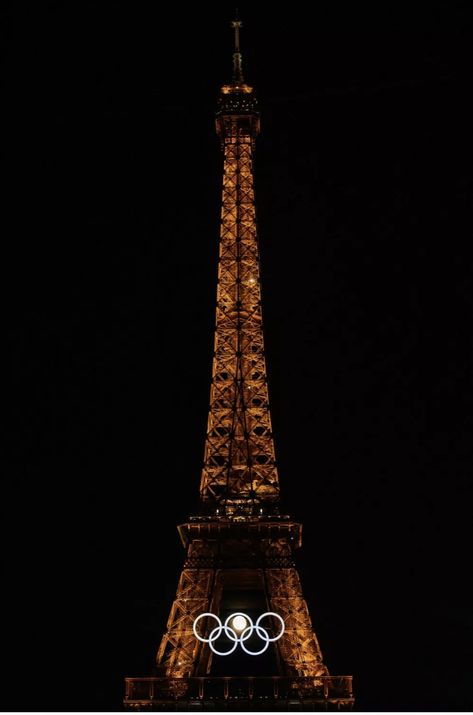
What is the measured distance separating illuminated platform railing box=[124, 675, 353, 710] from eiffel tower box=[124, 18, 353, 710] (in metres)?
0.04

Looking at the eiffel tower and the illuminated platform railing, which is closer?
the illuminated platform railing

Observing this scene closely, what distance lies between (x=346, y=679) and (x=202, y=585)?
739cm

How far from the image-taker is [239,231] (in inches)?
2165

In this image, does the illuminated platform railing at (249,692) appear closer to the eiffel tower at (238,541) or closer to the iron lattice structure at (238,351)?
the eiffel tower at (238,541)

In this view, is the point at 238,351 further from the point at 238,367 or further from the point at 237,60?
the point at 237,60

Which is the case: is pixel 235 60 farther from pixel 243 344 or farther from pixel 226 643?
pixel 226 643

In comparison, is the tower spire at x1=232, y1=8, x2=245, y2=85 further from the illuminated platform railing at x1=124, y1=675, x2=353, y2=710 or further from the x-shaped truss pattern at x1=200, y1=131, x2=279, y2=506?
the illuminated platform railing at x1=124, y1=675, x2=353, y2=710

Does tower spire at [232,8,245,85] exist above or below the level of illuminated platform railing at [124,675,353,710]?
above

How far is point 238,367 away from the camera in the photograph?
5131 centimetres

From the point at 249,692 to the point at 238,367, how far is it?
1552 centimetres

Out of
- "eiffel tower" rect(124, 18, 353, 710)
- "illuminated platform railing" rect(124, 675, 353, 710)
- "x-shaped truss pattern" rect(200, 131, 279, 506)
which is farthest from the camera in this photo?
"x-shaped truss pattern" rect(200, 131, 279, 506)

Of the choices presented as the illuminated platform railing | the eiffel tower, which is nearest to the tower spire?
the eiffel tower

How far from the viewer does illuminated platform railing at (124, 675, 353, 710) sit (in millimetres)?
42500

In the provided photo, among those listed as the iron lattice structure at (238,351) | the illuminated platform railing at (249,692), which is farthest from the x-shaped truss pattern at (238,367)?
the illuminated platform railing at (249,692)
